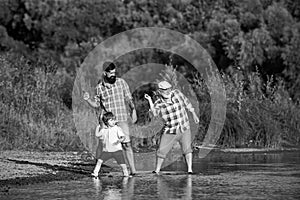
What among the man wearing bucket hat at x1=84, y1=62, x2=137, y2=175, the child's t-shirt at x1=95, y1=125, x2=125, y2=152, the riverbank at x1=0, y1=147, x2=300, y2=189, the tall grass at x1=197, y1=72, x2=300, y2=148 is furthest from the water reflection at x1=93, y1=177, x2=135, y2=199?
the tall grass at x1=197, y1=72, x2=300, y2=148

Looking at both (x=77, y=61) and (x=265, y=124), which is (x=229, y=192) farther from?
(x=77, y=61)

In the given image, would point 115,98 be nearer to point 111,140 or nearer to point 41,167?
point 111,140

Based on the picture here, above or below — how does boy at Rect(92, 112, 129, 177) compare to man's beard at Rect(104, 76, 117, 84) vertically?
below

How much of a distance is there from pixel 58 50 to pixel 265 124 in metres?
15.5

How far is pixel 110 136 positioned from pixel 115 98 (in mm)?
746

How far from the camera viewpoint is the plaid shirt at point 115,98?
13.9m

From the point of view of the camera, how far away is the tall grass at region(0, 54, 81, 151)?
21297mm

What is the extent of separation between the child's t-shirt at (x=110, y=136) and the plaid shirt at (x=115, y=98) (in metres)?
0.34

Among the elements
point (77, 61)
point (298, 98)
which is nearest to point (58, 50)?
point (77, 61)

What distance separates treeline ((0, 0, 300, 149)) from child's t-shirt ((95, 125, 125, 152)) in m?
7.73

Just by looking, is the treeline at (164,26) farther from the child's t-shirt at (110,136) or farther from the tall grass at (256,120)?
the child's t-shirt at (110,136)

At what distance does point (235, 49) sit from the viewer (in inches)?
1233

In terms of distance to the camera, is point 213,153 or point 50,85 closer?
point 213,153

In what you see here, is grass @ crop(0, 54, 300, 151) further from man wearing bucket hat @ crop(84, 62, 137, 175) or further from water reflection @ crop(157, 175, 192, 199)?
water reflection @ crop(157, 175, 192, 199)
